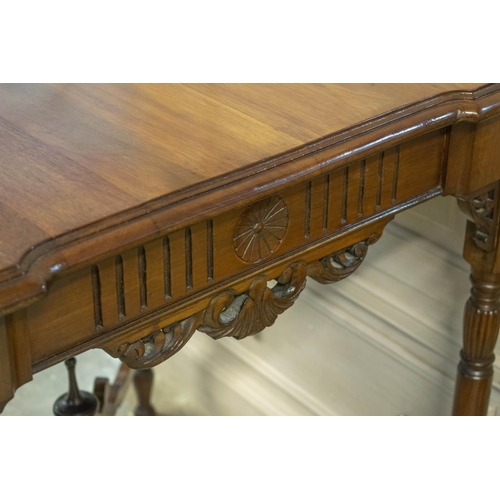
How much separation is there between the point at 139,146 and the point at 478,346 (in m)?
0.53

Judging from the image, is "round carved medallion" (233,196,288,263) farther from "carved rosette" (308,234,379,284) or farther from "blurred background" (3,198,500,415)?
"blurred background" (3,198,500,415)

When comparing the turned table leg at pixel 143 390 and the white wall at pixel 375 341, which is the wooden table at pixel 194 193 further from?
the turned table leg at pixel 143 390

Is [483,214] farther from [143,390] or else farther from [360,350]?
[143,390]

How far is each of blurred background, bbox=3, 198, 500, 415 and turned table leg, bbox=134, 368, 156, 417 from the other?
134 millimetres

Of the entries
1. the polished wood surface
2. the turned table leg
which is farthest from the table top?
the turned table leg

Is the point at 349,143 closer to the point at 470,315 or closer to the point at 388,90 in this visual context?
the point at 388,90

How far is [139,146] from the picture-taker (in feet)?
2.16

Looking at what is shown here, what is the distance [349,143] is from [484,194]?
0.26 metres

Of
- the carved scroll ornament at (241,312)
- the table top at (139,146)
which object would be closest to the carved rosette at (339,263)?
the carved scroll ornament at (241,312)

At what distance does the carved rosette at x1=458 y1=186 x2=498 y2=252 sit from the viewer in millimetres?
881

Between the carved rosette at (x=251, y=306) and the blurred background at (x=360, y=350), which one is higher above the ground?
the carved rosette at (x=251, y=306)

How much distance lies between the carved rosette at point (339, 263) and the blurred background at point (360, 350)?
31cm

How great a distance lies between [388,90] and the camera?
77 cm

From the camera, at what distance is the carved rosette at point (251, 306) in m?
0.70
